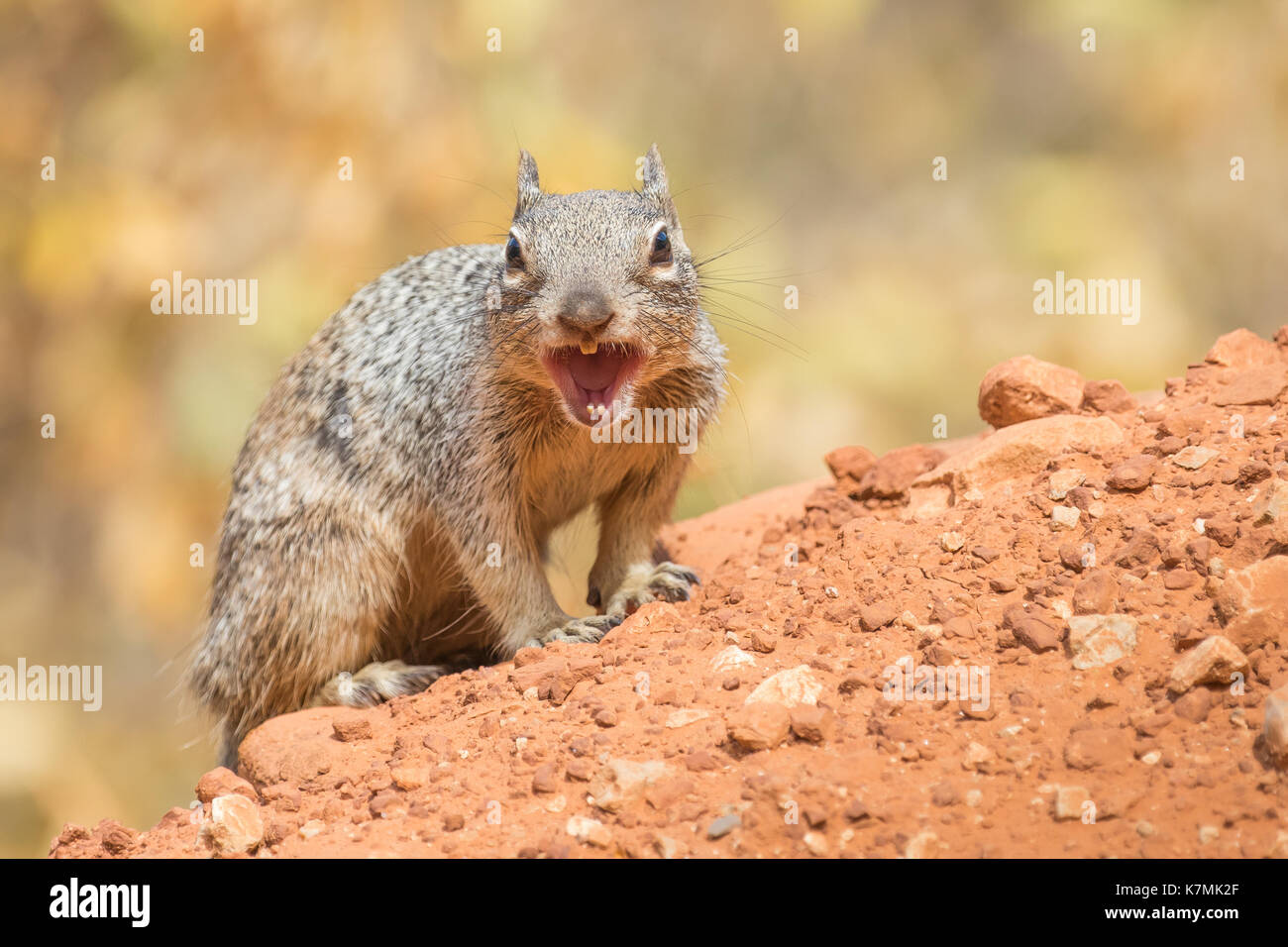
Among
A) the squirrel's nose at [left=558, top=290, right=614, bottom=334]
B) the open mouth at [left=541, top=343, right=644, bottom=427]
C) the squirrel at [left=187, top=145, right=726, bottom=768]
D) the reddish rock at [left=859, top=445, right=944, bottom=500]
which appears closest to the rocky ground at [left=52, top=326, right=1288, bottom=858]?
the reddish rock at [left=859, top=445, right=944, bottom=500]

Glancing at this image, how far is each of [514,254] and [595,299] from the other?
752mm

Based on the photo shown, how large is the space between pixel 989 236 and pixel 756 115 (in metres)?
2.18

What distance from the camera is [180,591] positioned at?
909 cm

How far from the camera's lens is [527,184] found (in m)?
5.51

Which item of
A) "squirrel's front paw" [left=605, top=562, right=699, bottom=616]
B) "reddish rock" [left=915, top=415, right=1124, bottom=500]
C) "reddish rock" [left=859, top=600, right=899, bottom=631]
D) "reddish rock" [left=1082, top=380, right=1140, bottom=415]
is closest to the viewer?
"reddish rock" [left=859, top=600, right=899, bottom=631]

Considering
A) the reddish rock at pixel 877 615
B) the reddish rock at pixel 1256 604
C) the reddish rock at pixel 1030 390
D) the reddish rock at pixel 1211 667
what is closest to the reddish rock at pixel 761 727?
the reddish rock at pixel 877 615

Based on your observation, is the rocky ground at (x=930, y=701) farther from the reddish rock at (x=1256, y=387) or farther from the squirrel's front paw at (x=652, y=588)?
the squirrel's front paw at (x=652, y=588)

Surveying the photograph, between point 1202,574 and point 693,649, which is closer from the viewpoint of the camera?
point 1202,574

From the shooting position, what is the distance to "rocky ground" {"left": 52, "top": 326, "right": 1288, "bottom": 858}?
10.0ft

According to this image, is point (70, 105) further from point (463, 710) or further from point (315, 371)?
point (463, 710)

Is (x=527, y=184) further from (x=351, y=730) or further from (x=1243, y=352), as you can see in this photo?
(x=1243, y=352)

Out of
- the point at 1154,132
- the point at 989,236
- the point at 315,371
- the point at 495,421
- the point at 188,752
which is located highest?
the point at 1154,132

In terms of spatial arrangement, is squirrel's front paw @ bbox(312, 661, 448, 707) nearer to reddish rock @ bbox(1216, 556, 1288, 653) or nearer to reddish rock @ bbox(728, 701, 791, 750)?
reddish rock @ bbox(728, 701, 791, 750)
